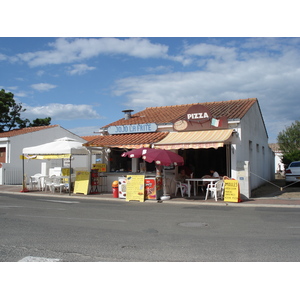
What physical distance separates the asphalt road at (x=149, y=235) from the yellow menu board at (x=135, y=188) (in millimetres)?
3368

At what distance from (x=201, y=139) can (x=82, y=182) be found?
22.2ft

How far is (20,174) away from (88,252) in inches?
842

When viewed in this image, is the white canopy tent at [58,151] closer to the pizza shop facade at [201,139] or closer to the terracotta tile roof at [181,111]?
the pizza shop facade at [201,139]

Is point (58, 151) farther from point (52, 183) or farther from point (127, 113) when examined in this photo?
point (127, 113)

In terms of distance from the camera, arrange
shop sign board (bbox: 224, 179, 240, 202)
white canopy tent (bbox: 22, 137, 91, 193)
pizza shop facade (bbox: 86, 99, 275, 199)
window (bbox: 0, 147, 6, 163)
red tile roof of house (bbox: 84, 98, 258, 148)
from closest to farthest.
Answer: shop sign board (bbox: 224, 179, 240, 202) → pizza shop facade (bbox: 86, 99, 275, 199) → white canopy tent (bbox: 22, 137, 91, 193) → red tile roof of house (bbox: 84, 98, 258, 148) → window (bbox: 0, 147, 6, 163)

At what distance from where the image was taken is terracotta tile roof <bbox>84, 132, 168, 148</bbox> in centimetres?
1691

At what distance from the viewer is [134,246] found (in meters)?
6.48

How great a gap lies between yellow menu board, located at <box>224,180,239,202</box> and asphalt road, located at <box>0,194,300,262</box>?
2.37m

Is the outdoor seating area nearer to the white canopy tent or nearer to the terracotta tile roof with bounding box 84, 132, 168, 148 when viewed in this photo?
the white canopy tent

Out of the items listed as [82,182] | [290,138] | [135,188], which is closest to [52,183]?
[82,182]

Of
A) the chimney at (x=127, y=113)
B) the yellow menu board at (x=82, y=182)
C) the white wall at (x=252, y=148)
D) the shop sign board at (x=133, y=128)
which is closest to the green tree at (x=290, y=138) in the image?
the white wall at (x=252, y=148)

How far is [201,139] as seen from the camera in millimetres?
15203

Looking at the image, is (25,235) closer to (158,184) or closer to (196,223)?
(196,223)

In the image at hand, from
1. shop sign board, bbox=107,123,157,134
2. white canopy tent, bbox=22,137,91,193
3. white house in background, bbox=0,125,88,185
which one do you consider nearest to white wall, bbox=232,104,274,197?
shop sign board, bbox=107,123,157,134
